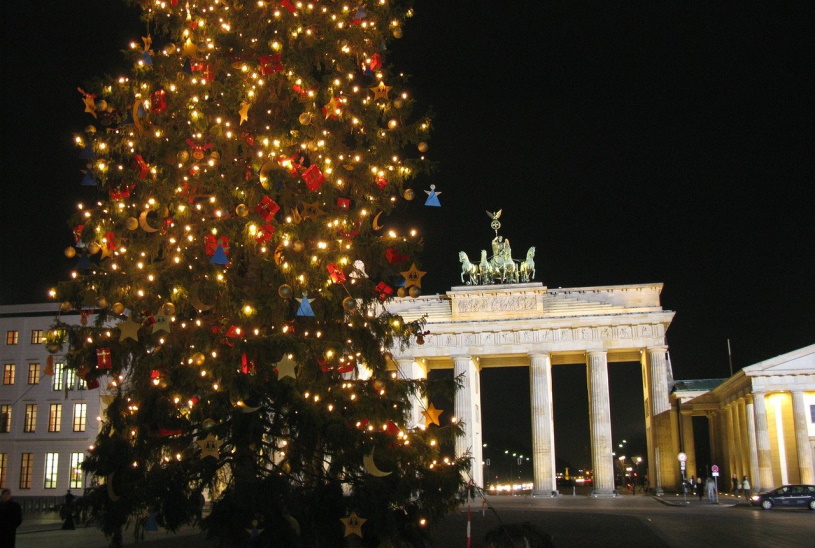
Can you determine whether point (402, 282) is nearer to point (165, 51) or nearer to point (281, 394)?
point (281, 394)

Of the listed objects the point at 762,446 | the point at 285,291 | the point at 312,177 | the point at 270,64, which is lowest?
the point at 762,446

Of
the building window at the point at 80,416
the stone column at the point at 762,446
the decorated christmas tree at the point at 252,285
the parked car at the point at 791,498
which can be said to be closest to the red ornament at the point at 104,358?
the decorated christmas tree at the point at 252,285

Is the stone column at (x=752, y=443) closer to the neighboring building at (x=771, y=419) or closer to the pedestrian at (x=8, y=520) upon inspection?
the neighboring building at (x=771, y=419)

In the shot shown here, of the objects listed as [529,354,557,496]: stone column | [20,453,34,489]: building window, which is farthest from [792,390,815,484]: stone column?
[20,453,34,489]: building window

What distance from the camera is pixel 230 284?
14.4m

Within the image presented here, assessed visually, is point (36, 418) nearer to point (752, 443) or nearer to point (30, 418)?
point (30, 418)

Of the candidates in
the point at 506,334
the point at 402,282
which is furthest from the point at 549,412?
the point at 402,282

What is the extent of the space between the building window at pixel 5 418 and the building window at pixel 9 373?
1.77m

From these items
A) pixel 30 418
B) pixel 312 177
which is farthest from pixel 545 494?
pixel 312 177

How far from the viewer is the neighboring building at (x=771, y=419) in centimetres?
5472

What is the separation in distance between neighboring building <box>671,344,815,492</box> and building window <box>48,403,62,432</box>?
46.2m

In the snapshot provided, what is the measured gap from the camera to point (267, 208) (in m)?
14.8

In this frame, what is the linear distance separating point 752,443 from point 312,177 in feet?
166

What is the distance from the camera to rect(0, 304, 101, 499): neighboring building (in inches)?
2224
